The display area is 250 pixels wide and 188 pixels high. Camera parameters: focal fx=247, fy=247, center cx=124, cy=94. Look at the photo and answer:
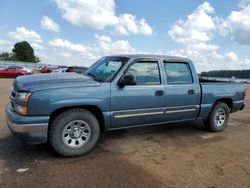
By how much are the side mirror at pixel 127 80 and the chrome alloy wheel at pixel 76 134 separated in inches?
37.9

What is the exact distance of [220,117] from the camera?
20.7 feet

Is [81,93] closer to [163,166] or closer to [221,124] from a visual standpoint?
[163,166]

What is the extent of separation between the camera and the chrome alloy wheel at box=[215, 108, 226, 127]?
625cm

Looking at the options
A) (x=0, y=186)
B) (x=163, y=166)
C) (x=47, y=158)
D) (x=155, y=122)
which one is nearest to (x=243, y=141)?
(x=155, y=122)

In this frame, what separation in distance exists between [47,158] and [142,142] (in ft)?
6.49

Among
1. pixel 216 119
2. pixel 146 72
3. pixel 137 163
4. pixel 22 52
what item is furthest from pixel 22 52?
pixel 137 163

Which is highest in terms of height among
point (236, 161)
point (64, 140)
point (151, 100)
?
point (151, 100)

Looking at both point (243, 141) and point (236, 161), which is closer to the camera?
point (236, 161)

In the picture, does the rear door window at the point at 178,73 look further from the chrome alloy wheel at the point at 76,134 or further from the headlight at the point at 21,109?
the headlight at the point at 21,109

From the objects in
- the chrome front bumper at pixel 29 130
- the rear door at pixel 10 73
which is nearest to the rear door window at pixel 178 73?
the chrome front bumper at pixel 29 130

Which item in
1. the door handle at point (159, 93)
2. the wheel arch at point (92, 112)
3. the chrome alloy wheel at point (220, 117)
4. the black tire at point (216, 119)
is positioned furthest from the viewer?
the chrome alloy wheel at point (220, 117)

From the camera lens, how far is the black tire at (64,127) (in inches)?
159

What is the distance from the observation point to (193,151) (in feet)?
15.6

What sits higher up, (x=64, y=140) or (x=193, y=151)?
(x=64, y=140)
